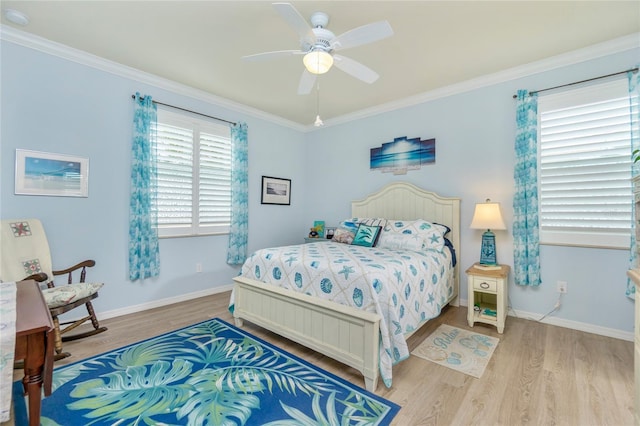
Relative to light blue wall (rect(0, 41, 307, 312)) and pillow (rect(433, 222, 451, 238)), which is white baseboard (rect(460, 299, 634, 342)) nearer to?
pillow (rect(433, 222, 451, 238))

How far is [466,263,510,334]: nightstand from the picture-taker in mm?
2738

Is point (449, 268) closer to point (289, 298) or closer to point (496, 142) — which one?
point (496, 142)

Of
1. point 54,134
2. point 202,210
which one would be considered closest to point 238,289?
point 202,210

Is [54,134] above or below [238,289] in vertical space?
above

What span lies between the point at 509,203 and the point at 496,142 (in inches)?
27.8

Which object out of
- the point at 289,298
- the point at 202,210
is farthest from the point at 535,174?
the point at 202,210

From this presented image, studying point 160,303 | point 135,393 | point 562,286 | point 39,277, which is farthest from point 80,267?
point 562,286

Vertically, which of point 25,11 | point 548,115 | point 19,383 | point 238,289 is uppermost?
point 25,11

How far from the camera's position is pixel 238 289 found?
9.44 ft

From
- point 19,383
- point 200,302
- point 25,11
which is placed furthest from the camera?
point 200,302

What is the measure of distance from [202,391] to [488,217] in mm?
2880

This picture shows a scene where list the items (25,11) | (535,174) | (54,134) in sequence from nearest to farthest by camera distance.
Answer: (25,11) → (54,134) → (535,174)

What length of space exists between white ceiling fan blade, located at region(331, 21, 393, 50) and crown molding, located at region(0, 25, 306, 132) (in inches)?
92.2

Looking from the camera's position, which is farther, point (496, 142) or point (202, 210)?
point (202, 210)
